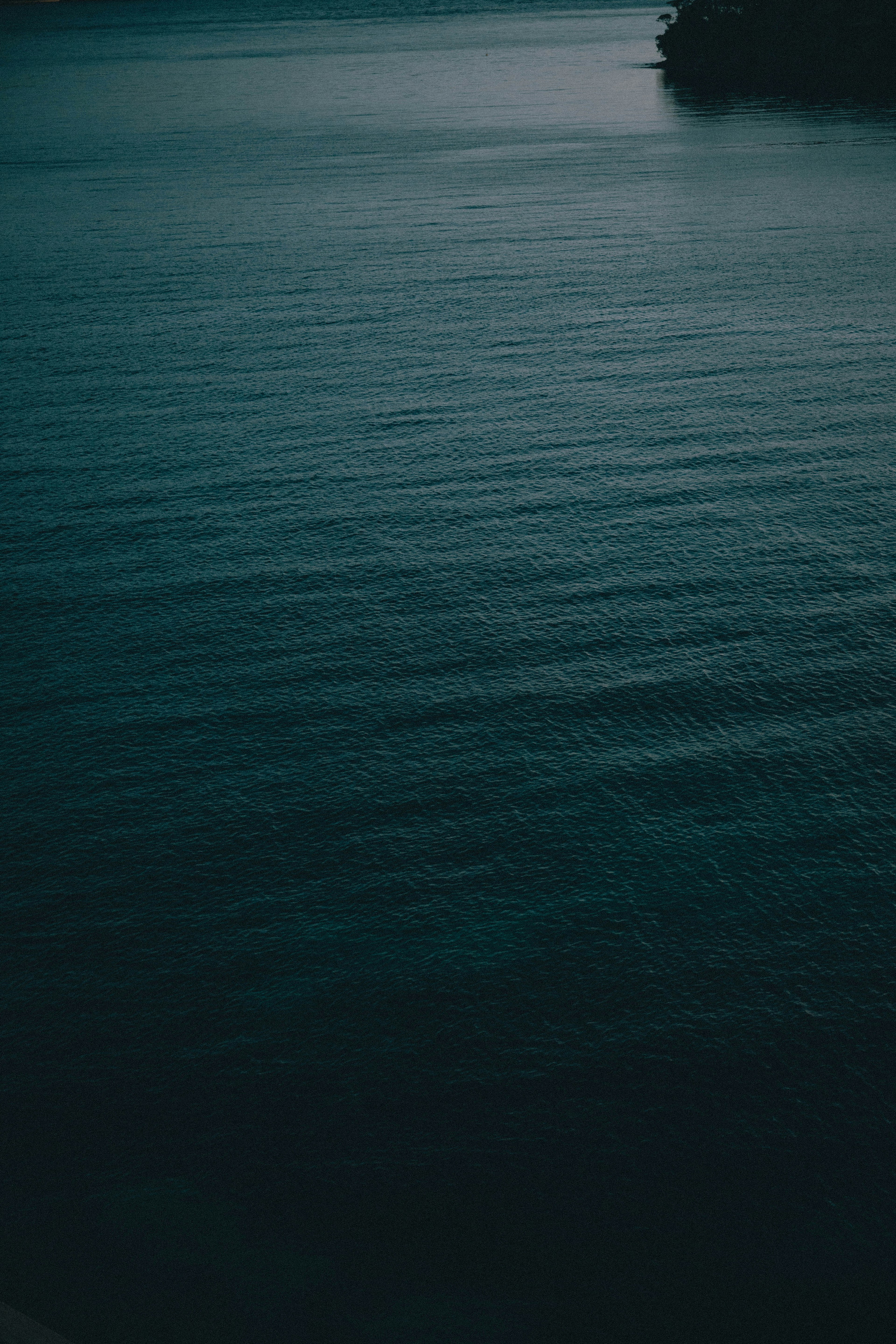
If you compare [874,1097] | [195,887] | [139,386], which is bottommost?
[874,1097]

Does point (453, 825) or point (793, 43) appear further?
point (793, 43)

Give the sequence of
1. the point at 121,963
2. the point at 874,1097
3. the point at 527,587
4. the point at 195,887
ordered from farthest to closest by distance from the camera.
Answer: the point at 527,587, the point at 195,887, the point at 121,963, the point at 874,1097

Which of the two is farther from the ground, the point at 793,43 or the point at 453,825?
the point at 793,43

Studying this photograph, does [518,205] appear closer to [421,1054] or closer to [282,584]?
[282,584]

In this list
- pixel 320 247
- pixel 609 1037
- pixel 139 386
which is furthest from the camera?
pixel 320 247

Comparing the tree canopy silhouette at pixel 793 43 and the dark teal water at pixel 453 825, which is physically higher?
the tree canopy silhouette at pixel 793 43

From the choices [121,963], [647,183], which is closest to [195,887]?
[121,963]
